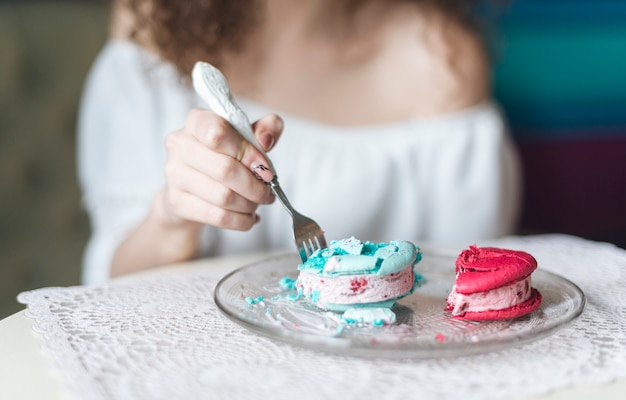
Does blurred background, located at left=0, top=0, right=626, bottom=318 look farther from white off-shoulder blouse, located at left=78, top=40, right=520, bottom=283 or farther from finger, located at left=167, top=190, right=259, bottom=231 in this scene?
finger, located at left=167, top=190, right=259, bottom=231

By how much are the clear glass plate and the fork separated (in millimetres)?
51

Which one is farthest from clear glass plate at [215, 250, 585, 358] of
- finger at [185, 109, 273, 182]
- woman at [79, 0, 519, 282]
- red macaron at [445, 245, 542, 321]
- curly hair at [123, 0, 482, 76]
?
curly hair at [123, 0, 482, 76]

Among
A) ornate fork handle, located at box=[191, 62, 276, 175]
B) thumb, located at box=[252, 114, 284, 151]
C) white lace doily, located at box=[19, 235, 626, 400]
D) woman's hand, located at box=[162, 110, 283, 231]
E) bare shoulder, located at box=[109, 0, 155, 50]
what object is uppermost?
bare shoulder, located at box=[109, 0, 155, 50]

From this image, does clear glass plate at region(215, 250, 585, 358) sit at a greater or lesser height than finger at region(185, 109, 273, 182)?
lesser

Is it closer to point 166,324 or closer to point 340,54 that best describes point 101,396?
point 166,324

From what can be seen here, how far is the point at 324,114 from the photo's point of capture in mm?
1458

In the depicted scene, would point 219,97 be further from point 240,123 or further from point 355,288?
point 355,288

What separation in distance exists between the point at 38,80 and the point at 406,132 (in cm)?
83

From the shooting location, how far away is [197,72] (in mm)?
735

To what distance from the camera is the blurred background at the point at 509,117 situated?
5.12 ft

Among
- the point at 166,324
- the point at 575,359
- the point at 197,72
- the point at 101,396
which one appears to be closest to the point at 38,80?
the point at 197,72

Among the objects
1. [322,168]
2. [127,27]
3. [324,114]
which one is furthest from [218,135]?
[127,27]

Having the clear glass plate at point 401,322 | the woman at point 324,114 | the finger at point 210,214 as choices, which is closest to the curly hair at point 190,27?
the woman at point 324,114

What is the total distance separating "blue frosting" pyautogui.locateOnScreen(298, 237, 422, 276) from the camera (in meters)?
0.61
